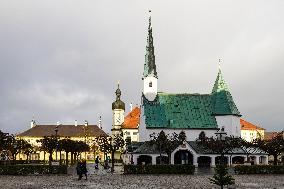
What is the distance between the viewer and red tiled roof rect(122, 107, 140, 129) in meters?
131

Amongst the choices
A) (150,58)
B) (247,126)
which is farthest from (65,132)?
(150,58)

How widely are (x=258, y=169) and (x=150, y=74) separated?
4360 centimetres

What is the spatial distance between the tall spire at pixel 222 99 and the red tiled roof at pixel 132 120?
3506cm

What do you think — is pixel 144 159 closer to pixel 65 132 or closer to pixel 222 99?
pixel 222 99

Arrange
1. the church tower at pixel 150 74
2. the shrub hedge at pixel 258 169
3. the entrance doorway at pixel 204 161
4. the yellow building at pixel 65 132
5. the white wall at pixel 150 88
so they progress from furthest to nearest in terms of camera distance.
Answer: the yellow building at pixel 65 132
the church tower at pixel 150 74
the white wall at pixel 150 88
the entrance doorway at pixel 204 161
the shrub hedge at pixel 258 169

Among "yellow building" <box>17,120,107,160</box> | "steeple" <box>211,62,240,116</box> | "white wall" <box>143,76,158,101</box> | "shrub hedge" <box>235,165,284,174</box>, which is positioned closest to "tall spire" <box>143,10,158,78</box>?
"white wall" <box>143,76,158,101</box>

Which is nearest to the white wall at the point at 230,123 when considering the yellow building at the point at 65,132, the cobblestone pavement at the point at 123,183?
the cobblestone pavement at the point at 123,183

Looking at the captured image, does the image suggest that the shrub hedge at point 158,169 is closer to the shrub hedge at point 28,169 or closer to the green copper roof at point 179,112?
the shrub hedge at point 28,169

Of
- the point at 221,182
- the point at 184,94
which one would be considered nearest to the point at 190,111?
the point at 184,94

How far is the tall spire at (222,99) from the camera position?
9725cm

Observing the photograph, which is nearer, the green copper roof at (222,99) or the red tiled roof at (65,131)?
the green copper roof at (222,99)

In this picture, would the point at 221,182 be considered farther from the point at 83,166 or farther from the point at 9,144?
the point at 9,144

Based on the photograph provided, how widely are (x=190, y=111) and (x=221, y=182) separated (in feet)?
219

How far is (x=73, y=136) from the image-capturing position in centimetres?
16588
